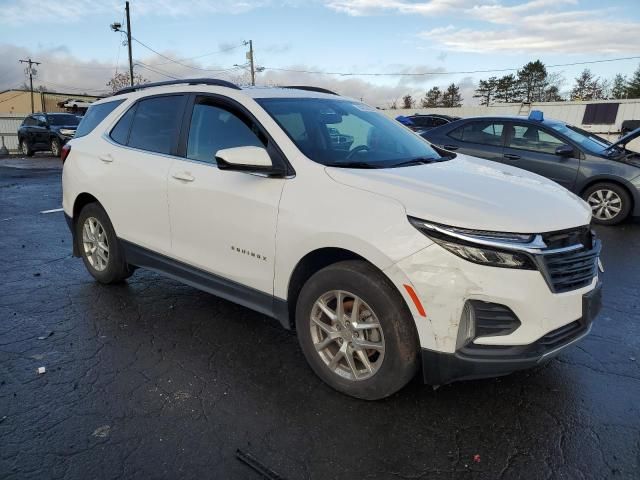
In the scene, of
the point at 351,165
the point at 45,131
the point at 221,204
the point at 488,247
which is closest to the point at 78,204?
the point at 221,204

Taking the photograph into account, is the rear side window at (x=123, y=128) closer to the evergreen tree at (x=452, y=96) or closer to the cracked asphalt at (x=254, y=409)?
the cracked asphalt at (x=254, y=409)

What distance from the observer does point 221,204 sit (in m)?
3.35

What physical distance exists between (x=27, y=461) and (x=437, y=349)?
6.83 feet

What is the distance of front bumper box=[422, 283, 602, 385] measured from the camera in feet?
8.09

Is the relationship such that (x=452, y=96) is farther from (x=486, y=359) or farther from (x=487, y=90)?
(x=486, y=359)

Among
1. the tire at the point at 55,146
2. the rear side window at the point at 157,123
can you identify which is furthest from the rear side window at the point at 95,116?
the tire at the point at 55,146

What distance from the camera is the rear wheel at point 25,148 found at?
21.4 meters

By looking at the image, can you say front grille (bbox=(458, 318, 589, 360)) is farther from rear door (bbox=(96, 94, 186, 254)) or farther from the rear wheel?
the rear wheel

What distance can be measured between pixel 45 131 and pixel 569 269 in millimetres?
22411

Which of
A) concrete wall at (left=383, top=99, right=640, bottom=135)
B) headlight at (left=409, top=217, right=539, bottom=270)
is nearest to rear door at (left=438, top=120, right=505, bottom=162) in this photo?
headlight at (left=409, top=217, right=539, bottom=270)

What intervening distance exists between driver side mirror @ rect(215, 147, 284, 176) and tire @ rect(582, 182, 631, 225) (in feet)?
21.2

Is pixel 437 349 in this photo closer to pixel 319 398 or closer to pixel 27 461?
pixel 319 398

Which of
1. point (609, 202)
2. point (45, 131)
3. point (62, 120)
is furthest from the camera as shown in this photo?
point (62, 120)

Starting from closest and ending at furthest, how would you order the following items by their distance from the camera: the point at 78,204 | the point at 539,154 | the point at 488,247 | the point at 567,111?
1. the point at 488,247
2. the point at 78,204
3. the point at 539,154
4. the point at 567,111
